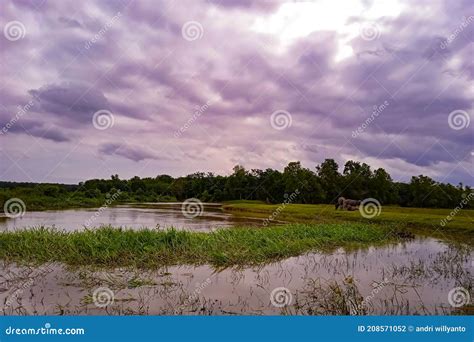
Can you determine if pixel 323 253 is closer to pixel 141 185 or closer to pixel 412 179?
pixel 412 179

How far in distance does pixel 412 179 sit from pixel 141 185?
171ft

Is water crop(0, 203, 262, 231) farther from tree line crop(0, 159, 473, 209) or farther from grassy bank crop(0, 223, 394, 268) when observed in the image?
tree line crop(0, 159, 473, 209)

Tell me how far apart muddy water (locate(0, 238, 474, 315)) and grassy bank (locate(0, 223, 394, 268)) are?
0.89 m

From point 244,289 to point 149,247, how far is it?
4.85 meters

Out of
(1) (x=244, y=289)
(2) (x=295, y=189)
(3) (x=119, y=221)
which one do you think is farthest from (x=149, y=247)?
(2) (x=295, y=189)

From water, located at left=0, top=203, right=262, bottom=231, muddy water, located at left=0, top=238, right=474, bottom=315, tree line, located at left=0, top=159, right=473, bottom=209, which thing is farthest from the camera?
tree line, located at left=0, top=159, right=473, bottom=209

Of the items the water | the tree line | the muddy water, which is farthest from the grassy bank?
the tree line

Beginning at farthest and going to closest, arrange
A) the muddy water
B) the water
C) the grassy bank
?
the water, the grassy bank, the muddy water

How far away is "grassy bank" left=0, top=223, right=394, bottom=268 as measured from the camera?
12.8 metres

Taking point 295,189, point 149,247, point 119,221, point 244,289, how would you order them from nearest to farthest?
1. point 244,289
2. point 149,247
3. point 119,221
4. point 295,189

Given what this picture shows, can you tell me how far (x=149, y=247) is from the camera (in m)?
13.6

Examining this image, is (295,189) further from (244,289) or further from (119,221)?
(244,289)

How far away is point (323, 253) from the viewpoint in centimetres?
1595

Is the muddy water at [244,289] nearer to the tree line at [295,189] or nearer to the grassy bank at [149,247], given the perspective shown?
the grassy bank at [149,247]
